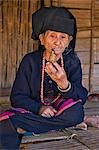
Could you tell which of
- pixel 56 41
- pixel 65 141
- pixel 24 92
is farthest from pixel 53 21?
pixel 65 141

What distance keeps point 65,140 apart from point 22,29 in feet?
4.48

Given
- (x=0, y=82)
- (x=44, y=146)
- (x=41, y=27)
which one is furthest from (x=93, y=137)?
(x=0, y=82)

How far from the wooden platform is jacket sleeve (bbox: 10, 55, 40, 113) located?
22 cm

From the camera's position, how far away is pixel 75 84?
2143mm

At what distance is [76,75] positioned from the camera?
2.21 metres

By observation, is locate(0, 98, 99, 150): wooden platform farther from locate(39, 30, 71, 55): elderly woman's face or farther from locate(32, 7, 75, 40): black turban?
locate(32, 7, 75, 40): black turban

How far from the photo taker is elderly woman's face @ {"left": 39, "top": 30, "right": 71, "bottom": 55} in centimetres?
206

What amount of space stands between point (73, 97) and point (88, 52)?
1.55m

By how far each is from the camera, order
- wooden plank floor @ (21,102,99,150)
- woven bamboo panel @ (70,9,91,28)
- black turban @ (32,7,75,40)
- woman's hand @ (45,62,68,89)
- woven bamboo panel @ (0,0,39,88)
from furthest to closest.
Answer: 1. woven bamboo panel @ (70,9,91,28)
2. woven bamboo panel @ (0,0,39,88)
3. wooden plank floor @ (21,102,99,150)
4. black turban @ (32,7,75,40)
5. woman's hand @ (45,62,68,89)

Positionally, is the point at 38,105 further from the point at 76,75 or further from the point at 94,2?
the point at 94,2

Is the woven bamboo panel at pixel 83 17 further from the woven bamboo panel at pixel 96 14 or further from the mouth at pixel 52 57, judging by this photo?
the mouth at pixel 52 57

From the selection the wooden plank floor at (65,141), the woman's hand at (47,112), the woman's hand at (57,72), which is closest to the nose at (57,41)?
the woman's hand at (57,72)

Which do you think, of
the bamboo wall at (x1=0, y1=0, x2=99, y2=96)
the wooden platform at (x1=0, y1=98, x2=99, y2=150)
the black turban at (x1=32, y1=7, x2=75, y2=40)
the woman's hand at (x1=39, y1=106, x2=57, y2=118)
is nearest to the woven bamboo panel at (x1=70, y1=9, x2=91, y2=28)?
the bamboo wall at (x1=0, y1=0, x2=99, y2=96)

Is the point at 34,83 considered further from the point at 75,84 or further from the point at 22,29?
the point at 22,29
